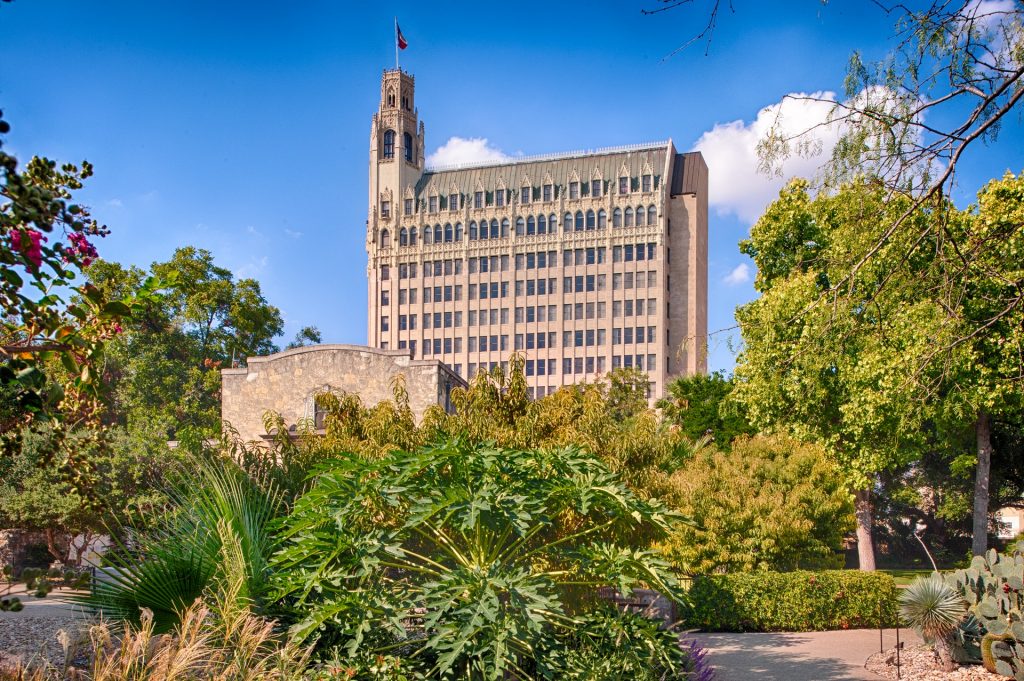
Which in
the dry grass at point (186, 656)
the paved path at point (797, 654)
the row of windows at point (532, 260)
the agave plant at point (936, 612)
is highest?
the row of windows at point (532, 260)

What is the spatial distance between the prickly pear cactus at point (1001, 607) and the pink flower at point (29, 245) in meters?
13.2

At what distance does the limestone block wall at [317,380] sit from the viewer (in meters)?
24.4

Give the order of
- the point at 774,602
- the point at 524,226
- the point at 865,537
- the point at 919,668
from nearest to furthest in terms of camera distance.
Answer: the point at 919,668, the point at 774,602, the point at 865,537, the point at 524,226

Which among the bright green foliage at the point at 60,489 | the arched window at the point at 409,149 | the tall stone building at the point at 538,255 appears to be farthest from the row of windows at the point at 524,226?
the bright green foliage at the point at 60,489

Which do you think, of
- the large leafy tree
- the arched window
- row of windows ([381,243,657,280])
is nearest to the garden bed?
the large leafy tree

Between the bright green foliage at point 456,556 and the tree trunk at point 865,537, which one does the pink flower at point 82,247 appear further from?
the tree trunk at point 865,537

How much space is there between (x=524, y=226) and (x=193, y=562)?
80997 mm

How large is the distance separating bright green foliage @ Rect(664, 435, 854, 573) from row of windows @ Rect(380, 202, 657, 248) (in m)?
61.1

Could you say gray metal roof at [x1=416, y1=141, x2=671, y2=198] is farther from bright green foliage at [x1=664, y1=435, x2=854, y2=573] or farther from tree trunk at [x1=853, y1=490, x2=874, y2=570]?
bright green foliage at [x1=664, y1=435, x2=854, y2=573]

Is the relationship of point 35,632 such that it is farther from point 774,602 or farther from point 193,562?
point 774,602

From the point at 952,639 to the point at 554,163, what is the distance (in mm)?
78404

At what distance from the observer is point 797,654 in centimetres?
1580

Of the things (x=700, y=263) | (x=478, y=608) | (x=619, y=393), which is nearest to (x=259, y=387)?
(x=619, y=393)

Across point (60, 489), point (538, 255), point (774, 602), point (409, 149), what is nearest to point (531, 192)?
point (538, 255)
